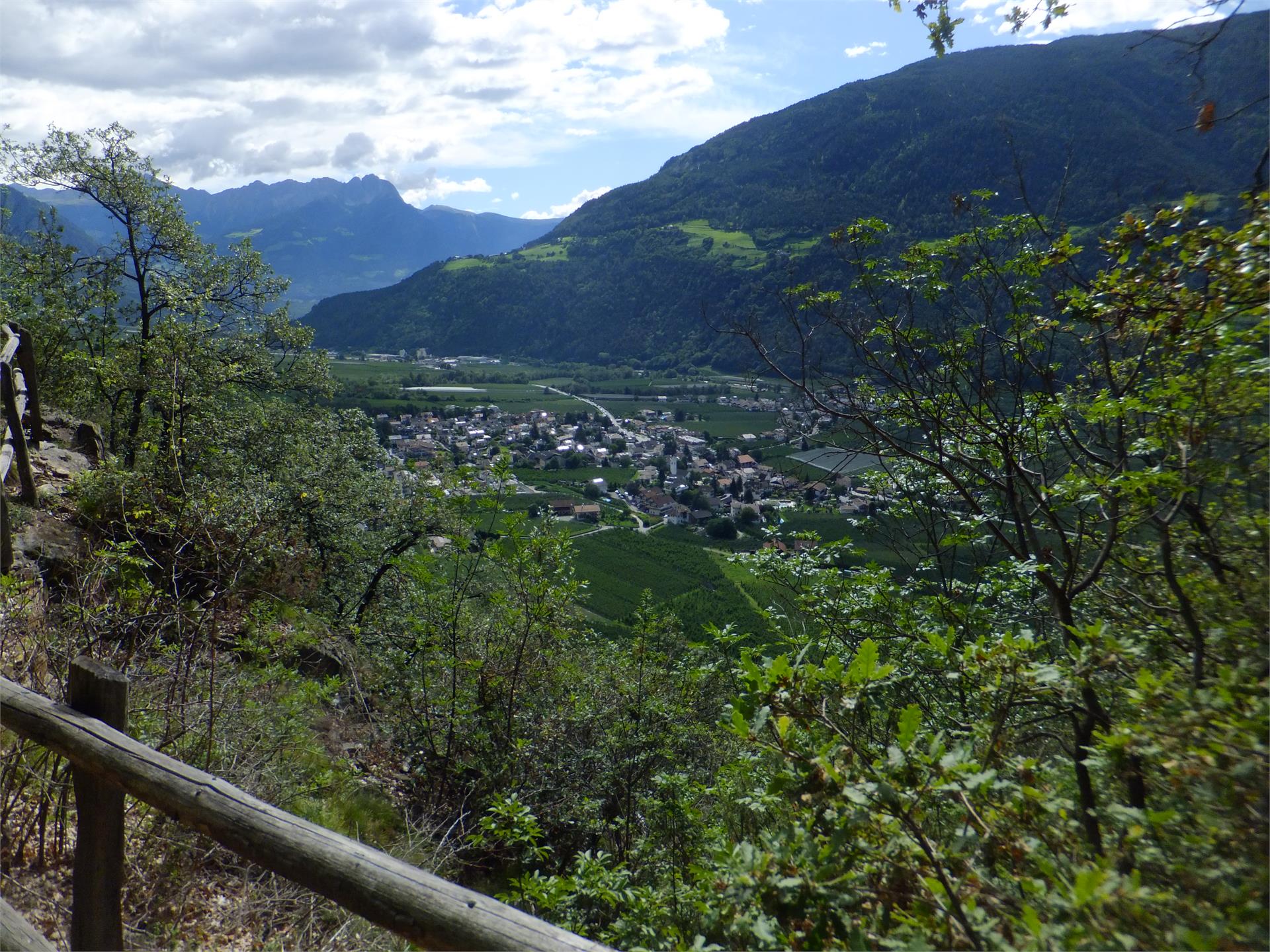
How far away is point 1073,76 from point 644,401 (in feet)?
128

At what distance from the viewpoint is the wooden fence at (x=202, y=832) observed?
1.58 metres

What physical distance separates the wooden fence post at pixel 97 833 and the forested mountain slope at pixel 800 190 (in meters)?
4.43

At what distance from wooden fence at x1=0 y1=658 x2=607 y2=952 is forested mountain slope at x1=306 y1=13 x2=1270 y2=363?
149 inches

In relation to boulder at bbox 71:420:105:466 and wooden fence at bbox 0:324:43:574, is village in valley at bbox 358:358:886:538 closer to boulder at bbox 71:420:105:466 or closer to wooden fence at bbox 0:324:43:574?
wooden fence at bbox 0:324:43:574

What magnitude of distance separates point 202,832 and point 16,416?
20.4 ft

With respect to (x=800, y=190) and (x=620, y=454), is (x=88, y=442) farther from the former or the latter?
(x=800, y=190)

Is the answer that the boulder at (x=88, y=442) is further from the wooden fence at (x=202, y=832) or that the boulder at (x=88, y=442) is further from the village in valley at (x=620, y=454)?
the wooden fence at (x=202, y=832)

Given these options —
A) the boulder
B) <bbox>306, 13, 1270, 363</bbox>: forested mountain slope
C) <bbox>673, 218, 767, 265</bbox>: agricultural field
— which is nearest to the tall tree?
the boulder

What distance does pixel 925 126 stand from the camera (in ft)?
254

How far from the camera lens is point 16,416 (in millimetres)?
6254

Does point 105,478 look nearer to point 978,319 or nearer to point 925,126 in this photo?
point 978,319

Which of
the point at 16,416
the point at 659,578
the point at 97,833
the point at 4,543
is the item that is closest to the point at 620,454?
the point at 659,578

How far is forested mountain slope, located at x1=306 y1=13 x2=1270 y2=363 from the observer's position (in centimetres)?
1241

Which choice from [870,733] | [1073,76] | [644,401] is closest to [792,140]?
[644,401]
